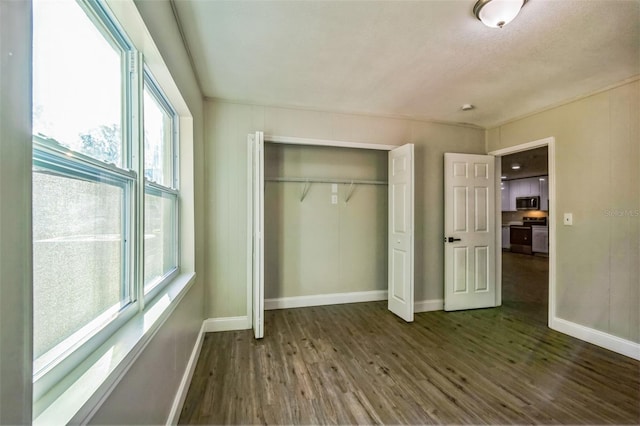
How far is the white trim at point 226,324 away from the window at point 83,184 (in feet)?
4.93

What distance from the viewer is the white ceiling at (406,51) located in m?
1.61

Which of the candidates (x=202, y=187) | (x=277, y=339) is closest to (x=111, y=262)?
(x=202, y=187)

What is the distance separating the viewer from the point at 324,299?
361 cm

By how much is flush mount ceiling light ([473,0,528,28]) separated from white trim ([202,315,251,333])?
3.21 m

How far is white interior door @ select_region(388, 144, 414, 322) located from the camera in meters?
3.07

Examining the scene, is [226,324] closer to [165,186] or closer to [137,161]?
[165,186]

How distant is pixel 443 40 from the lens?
6.11ft

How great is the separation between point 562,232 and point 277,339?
322 cm

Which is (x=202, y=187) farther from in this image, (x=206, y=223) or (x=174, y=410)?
(x=174, y=410)

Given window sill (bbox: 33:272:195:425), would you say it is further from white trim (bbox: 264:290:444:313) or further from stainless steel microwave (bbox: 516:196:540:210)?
stainless steel microwave (bbox: 516:196:540:210)

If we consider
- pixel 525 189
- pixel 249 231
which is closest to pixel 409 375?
pixel 249 231

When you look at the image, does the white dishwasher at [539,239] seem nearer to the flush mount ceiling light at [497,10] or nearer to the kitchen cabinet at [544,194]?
the kitchen cabinet at [544,194]

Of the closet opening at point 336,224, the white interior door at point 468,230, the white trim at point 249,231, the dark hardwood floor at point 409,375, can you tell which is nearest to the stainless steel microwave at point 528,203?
the white interior door at point 468,230

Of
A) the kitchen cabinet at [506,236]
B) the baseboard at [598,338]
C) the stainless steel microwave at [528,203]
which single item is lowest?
the baseboard at [598,338]
